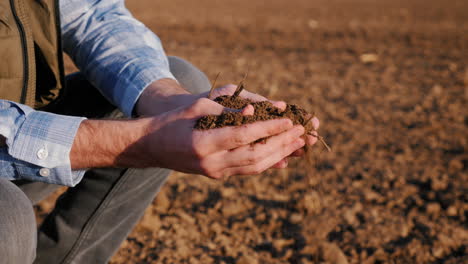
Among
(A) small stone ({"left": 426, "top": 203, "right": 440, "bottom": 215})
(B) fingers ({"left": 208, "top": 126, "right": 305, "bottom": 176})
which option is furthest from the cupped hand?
(A) small stone ({"left": 426, "top": 203, "right": 440, "bottom": 215})

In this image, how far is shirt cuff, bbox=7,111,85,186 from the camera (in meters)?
1.29

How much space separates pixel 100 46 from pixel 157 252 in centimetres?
103

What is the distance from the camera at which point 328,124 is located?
13.3 feet

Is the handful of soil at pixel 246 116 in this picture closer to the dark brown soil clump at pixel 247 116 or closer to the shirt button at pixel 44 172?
the dark brown soil clump at pixel 247 116

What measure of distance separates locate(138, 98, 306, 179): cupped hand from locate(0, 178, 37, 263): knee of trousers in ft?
1.22

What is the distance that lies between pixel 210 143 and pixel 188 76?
82 cm

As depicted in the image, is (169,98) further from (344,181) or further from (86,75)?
(344,181)

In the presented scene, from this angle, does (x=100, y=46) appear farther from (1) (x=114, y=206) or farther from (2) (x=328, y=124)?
(2) (x=328, y=124)

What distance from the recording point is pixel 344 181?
9.92 feet

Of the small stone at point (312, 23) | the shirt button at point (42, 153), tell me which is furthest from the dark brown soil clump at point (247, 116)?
the small stone at point (312, 23)

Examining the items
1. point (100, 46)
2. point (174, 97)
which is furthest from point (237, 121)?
point (100, 46)

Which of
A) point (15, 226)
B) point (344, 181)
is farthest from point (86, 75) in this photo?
point (344, 181)

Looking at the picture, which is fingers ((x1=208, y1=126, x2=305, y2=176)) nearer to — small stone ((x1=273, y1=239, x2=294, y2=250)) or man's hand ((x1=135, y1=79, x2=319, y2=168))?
man's hand ((x1=135, y1=79, x2=319, y2=168))

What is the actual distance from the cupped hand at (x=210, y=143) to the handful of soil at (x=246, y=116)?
24 millimetres
